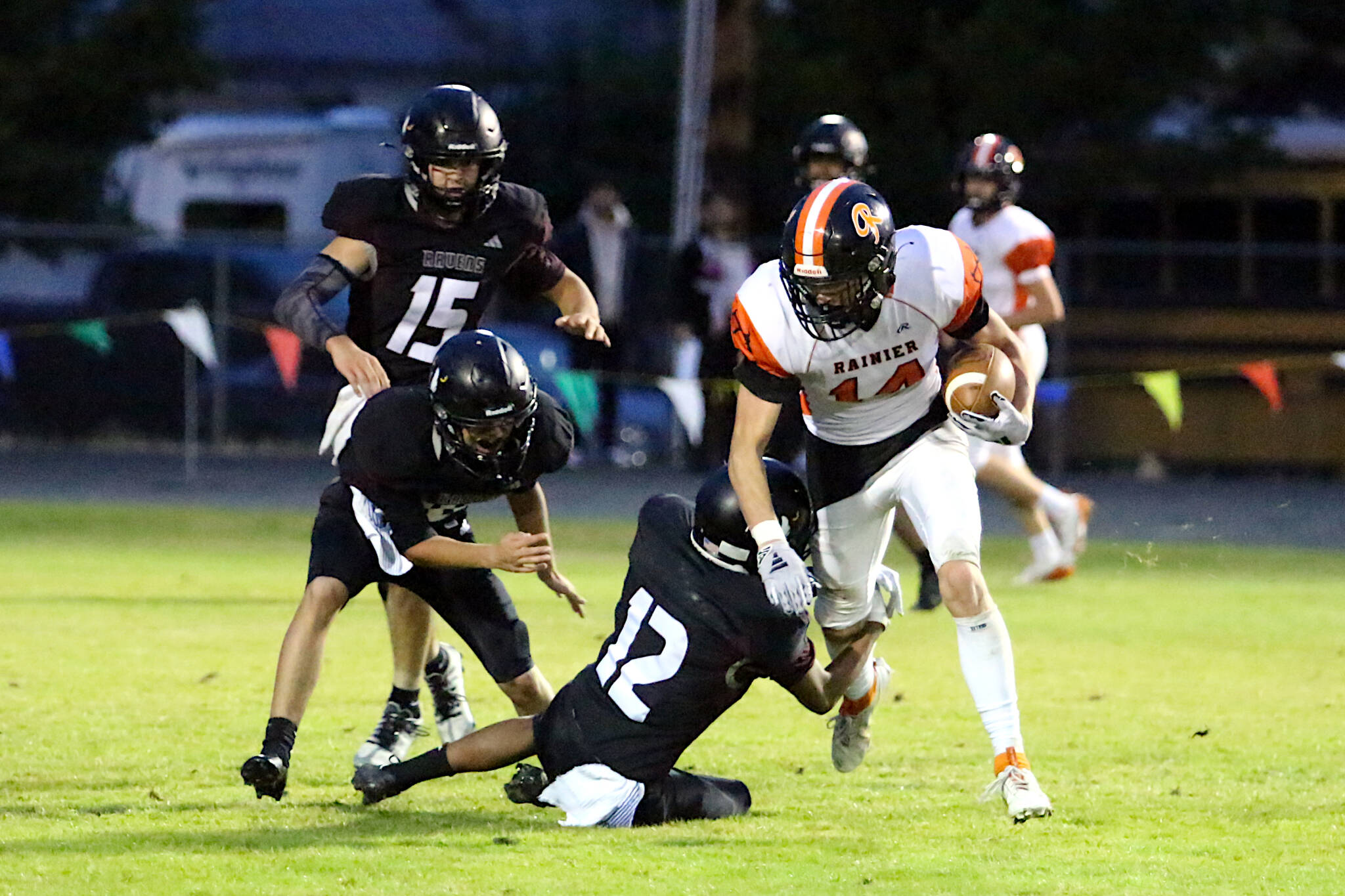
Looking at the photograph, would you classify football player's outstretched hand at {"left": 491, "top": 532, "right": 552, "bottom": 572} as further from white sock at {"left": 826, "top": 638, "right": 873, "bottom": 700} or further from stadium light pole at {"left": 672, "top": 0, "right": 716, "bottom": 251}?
stadium light pole at {"left": 672, "top": 0, "right": 716, "bottom": 251}

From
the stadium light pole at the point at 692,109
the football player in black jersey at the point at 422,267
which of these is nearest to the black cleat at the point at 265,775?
the football player in black jersey at the point at 422,267

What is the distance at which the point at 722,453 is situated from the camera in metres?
15.3

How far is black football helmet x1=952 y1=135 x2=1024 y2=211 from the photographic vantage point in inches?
382

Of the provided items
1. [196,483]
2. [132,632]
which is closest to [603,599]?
[132,632]

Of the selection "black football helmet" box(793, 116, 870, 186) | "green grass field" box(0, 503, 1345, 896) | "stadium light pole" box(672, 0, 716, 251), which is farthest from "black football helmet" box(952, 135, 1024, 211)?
"stadium light pole" box(672, 0, 716, 251)

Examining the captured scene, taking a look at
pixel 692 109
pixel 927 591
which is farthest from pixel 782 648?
pixel 692 109

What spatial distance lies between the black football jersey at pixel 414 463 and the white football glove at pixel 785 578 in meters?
0.81

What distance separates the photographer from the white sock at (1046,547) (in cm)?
1061

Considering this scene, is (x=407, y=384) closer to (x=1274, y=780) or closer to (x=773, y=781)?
(x=773, y=781)

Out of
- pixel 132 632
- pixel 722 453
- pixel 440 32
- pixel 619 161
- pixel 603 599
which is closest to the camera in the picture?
pixel 132 632

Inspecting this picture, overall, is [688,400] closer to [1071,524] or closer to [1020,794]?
[1071,524]

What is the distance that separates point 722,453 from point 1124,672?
7.23 m

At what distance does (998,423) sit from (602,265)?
970cm

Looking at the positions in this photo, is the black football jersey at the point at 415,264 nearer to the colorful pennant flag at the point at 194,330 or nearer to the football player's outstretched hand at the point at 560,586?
the football player's outstretched hand at the point at 560,586
